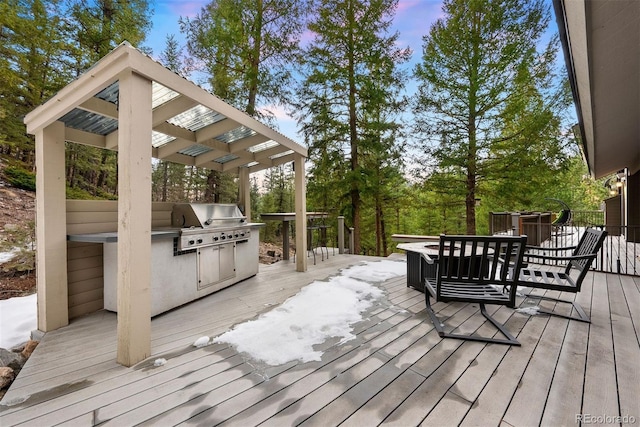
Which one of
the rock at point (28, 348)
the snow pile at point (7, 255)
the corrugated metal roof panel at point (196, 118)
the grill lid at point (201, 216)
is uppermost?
the corrugated metal roof panel at point (196, 118)

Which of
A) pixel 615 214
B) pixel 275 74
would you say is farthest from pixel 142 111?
pixel 615 214

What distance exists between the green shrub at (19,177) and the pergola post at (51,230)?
7713mm

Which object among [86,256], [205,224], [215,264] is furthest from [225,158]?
[86,256]

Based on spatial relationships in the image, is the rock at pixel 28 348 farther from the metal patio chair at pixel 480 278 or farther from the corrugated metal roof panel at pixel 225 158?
the metal patio chair at pixel 480 278

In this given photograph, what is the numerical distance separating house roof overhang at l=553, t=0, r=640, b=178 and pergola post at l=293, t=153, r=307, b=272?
3.83m

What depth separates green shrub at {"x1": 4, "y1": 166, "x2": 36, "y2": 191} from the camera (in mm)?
7316

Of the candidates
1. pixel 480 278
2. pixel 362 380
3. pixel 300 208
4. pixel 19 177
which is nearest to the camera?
pixel 362 380

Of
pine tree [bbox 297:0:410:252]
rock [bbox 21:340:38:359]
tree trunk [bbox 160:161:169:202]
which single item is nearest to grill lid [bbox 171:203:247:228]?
rock [bbox 21:340:38:359]

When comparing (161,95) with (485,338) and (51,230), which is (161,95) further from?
(485,338)

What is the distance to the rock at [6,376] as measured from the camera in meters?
1.87

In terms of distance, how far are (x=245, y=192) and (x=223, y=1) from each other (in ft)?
17.5

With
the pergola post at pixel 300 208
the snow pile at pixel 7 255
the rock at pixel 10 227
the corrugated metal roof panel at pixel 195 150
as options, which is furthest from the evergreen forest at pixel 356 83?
the pergola post at pixel 300 208

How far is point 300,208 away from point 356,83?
17.3 ft

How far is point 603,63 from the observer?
3.12m
